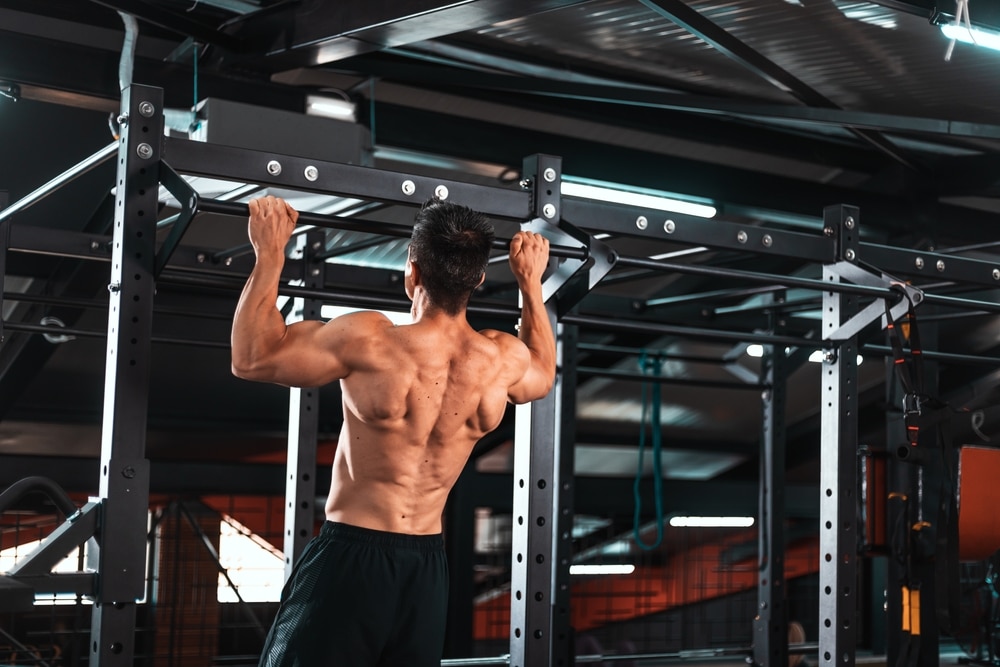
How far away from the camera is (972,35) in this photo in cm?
366

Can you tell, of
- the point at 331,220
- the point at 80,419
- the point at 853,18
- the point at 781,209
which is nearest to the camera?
the point at 331,220

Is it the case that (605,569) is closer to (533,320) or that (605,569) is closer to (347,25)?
(347,25)

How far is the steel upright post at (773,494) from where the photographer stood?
5.82 m

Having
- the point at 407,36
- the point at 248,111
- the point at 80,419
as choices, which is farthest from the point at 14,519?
the point at 407,36

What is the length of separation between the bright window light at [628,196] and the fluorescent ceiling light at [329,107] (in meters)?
1.10


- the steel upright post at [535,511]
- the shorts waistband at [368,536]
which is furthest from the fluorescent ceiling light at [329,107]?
the shorts waistband at [368,536]

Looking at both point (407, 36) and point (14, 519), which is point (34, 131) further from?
point (14, 519)

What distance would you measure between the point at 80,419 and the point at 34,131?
8.45ft

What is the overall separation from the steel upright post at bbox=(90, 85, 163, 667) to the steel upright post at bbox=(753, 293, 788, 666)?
147 inches

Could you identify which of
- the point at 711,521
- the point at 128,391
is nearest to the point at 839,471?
the point at 128,391

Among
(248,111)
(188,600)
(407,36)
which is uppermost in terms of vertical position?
(407,36)

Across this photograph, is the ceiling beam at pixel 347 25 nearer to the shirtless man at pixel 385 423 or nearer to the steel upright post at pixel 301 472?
the steel upright post at pixel 301 472

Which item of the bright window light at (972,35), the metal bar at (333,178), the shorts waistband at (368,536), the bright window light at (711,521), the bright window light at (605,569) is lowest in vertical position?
the bright window light at (605,569)

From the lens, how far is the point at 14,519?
21.7ft
